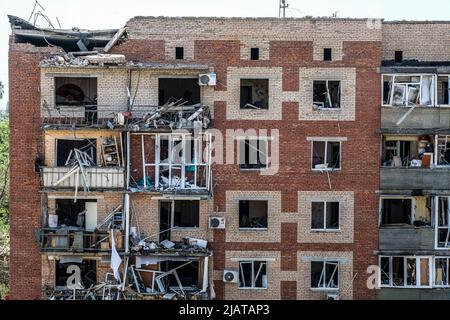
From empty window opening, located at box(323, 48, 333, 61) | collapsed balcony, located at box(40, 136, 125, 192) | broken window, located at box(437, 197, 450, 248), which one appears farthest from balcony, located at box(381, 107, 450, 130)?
collapsed balcony, located at box(40, 136, 125, 192)

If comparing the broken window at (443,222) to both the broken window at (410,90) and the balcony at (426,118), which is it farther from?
the broken window at (410,90)

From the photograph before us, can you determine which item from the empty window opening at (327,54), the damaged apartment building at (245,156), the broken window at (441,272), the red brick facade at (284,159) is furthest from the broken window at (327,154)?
the broken window at (441,272)

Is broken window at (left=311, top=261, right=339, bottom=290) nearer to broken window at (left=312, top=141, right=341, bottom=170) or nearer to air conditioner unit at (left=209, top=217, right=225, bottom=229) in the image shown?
broken window at (left=312, top=141, right=341, bottom=170)

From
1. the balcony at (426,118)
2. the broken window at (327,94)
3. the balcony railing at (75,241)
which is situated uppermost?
the broken window at (327,94)

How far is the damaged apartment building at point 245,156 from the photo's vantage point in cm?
2317

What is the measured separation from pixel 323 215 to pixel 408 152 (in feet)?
14.0

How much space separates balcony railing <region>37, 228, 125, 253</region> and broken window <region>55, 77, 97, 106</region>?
5.04 m

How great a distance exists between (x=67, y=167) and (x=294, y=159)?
8.73 m

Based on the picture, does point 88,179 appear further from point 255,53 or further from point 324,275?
point 324,275

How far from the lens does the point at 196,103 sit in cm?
2389

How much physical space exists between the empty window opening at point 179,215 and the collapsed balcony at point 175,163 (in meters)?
0.98

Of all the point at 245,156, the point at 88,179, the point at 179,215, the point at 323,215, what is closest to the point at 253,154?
the point at 245,156

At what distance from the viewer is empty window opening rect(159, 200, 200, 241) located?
2367 centimetres
